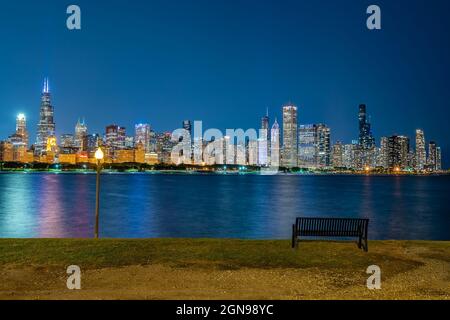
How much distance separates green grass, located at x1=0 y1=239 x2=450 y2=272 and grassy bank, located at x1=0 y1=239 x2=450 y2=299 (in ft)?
0.09

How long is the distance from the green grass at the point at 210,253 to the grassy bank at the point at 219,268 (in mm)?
27

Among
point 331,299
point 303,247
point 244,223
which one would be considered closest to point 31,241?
point 303,247

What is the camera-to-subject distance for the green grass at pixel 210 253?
1204 cm

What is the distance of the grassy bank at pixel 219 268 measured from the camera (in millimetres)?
9344

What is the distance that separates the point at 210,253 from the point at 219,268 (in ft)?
6.07

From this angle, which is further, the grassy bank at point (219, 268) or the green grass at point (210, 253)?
the green grass at point (210, 253)

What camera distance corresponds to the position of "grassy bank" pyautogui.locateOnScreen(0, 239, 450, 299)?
934 cm

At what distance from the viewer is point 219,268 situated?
11.5m

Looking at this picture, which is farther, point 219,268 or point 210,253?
point 210,253

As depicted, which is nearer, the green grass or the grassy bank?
the grassy bank

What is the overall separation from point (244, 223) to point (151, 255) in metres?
34.1
